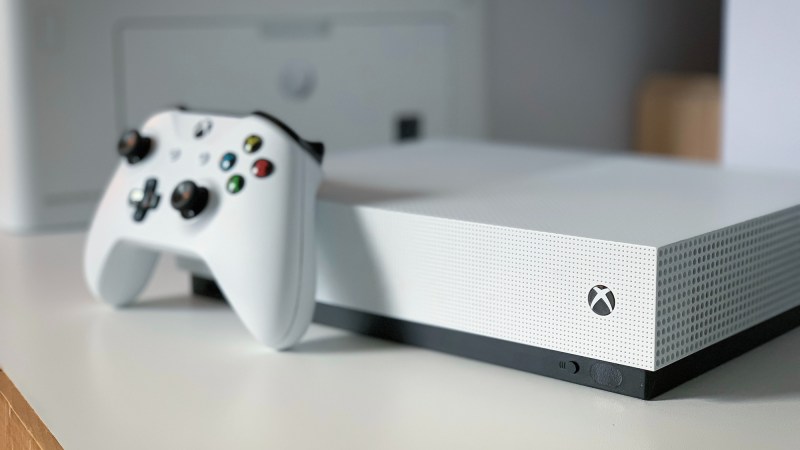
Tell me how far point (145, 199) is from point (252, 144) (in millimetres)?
120

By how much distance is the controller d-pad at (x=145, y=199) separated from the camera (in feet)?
2.85

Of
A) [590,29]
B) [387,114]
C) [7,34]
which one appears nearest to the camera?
[7,34]

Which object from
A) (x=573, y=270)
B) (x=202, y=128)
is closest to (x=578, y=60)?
(x=202, y=128)

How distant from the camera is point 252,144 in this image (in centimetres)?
81

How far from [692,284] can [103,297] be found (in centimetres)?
50

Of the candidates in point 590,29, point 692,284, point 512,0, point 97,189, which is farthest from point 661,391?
point 590,29

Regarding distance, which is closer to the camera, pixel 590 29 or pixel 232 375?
pixel 232 375

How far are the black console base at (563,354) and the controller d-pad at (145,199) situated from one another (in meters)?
0.16

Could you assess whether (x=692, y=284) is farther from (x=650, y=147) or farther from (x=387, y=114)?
(x=650, y=147)

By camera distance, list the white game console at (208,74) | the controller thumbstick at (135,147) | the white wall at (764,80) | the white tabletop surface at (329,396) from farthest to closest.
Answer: the white game console at (208,74) < the white wall at (764,80) < the controller thumbstick at (135,147) < the white tabletop surface at (329,396)

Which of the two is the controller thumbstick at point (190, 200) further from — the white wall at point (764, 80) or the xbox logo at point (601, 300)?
the white wall at point (764, 80)

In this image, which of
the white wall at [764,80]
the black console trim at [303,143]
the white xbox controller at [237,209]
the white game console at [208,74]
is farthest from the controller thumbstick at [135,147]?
the white wall at [764,80]

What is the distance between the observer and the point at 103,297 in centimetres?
93

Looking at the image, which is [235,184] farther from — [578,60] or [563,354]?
[578,60]
